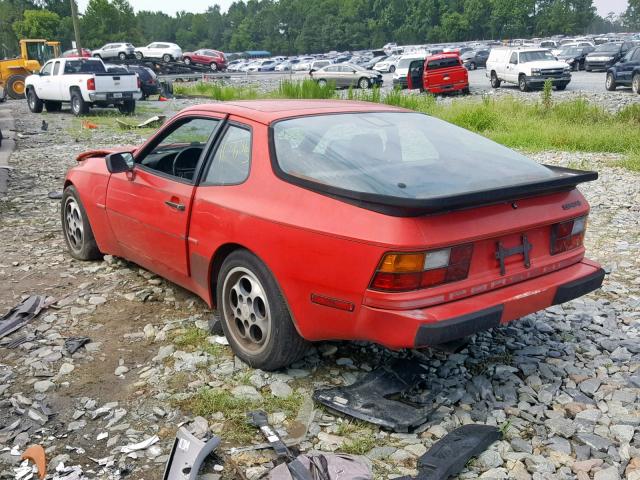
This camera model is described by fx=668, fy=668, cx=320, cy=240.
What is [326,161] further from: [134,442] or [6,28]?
[6,28]

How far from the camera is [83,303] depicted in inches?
204

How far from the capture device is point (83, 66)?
2278 centimetres

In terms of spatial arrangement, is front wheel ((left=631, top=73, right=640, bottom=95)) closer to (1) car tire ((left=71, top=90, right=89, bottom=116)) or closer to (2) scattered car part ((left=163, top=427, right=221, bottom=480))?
(1) car tire ((left=71, top=90, right=89, bottom=116))

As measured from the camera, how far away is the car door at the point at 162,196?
14.6 feet

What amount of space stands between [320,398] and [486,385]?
979mm

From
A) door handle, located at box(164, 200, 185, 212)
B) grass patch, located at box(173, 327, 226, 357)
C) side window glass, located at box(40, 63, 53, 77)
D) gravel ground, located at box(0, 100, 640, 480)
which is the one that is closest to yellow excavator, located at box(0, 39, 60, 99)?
side window glass, located at box(40, 63, 53, 77)

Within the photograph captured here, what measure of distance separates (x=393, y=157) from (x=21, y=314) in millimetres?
3019

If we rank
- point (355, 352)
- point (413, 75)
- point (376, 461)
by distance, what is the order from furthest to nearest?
point (413, 75)
point (355, 352)
point (376, 461)

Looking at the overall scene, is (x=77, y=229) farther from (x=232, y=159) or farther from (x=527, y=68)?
(x=527, y=68)

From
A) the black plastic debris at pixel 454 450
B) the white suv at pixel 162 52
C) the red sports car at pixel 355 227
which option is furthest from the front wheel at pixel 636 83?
the white suv at pixel 162 52

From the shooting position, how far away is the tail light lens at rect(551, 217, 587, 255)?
3791 mm

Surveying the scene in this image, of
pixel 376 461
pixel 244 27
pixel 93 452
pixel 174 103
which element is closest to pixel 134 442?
pixel 93 452

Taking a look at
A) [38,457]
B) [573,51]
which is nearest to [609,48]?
[573,51]

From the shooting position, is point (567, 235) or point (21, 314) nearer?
point (567, 235)
